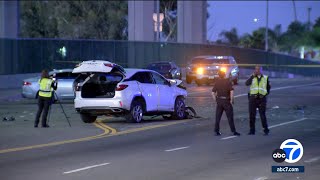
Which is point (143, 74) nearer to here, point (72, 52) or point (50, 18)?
point (72, 52)

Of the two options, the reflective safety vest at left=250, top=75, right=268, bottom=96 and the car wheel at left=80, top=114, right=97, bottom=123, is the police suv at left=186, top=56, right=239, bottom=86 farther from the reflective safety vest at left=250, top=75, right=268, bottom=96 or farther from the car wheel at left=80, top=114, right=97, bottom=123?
the reflective safety vest at left=250, top=75, right=268, bottom=96

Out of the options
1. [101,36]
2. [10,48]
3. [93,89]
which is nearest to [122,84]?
[93,89]

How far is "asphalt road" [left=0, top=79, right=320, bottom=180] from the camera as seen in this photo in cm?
1198

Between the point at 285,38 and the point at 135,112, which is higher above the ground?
the point at 285,38

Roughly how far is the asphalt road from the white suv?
1.48 feet

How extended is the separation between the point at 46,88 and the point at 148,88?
10.5 feet

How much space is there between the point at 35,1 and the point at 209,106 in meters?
57.0

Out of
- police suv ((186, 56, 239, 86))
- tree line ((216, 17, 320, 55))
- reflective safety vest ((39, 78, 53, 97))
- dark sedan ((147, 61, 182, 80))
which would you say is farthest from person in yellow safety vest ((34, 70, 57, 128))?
dark sedan ((147, 61, 182, 80))

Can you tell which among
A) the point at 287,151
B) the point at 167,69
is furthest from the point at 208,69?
the point at 287,151

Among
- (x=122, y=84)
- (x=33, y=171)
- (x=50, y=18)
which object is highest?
(x=50, y=18)

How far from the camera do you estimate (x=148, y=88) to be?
21375 millimetres

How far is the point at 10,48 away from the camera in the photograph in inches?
1658

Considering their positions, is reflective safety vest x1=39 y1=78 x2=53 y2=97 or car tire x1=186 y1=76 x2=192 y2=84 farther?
car tire x1=186 y1=76 x2=192 y2=84

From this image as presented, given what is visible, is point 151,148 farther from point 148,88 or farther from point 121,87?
point 148,88
